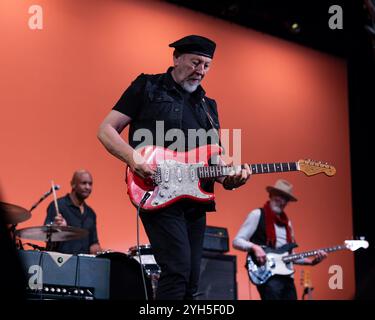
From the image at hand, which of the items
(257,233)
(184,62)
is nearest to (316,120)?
(257,233)

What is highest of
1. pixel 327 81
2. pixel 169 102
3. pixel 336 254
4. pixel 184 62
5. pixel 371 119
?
pixel 327 81

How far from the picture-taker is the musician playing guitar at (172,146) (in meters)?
2.90

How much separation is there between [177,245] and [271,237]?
3.93 meters

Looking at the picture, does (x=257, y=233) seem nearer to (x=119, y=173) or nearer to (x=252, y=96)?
(x=119, y=173)

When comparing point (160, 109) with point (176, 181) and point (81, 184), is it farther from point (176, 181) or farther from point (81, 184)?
point (81, 184)

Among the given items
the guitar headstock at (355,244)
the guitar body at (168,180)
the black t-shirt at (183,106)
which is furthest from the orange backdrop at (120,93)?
the guitar body at (168,180)

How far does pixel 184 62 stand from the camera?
3.36m

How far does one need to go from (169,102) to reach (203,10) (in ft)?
17.5

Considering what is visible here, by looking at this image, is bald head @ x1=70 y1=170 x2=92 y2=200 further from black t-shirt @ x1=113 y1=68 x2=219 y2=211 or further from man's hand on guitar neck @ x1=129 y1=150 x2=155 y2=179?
man's hand on guitar neck @ x1=129 y1=150 x2=155 y2=179

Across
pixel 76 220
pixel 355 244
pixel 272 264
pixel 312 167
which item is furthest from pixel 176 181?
pixel 355 244

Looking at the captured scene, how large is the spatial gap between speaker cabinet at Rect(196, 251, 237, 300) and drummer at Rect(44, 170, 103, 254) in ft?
3.70

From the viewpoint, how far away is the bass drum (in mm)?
4551

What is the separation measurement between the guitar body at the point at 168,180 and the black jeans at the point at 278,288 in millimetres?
3392

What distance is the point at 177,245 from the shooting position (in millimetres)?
2887
